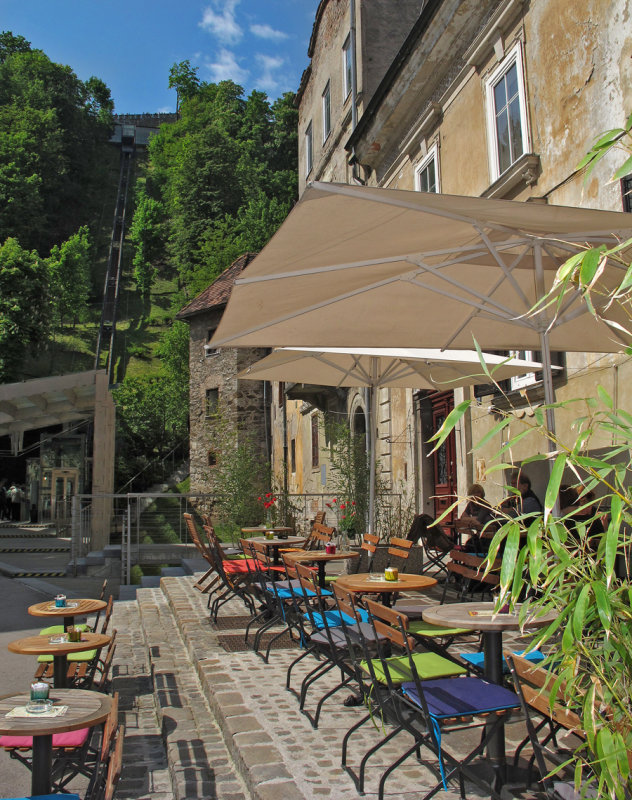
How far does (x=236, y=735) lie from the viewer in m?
4.12

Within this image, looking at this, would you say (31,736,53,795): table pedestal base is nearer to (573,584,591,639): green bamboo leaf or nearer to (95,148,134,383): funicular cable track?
(573,584,591,639): green bamboo leaf

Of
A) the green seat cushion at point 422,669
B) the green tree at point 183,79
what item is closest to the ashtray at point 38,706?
the green seat cushion at point 422,669

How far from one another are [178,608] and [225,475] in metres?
11.0

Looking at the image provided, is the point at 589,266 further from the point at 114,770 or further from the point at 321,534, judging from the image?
the point at 321,534

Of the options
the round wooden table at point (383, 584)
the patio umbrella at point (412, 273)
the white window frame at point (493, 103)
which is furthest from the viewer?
the white window frame at point (493, 103)

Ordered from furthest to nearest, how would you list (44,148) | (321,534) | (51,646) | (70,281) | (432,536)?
(44,148)
(70,281)
(321,534)
(432,536)
(51,646)

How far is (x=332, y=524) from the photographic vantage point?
682 inches

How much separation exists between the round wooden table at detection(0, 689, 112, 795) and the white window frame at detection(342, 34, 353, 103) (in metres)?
15.8

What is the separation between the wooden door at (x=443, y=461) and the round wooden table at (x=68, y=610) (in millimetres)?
6272

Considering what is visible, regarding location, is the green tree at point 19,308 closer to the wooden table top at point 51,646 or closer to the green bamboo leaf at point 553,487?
the wooden table top at point 51,646

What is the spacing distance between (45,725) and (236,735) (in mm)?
1205

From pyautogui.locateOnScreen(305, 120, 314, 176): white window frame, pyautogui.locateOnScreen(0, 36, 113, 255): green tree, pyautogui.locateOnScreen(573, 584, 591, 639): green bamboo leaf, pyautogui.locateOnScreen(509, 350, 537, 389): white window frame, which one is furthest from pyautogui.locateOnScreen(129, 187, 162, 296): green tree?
pyautogui.locateOnScreen(573, 584, 591, 639): green bamboo leaf

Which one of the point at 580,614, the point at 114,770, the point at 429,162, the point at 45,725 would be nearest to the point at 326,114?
the point at 429,162

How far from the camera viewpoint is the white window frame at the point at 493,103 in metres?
8.71
